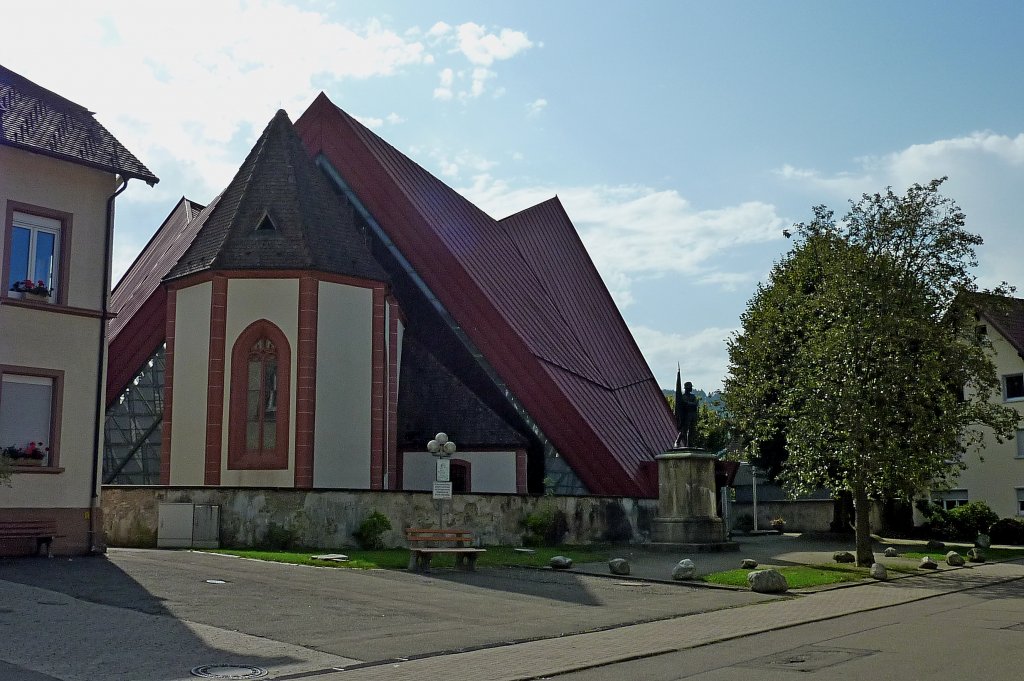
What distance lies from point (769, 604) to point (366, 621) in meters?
7.00

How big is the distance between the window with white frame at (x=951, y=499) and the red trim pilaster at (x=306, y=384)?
104ft

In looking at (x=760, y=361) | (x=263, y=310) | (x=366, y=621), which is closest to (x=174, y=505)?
(x=263, y=310)

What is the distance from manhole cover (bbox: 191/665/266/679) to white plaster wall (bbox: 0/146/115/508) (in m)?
10.3

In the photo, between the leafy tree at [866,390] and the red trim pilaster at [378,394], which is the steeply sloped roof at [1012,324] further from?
the red trim pilaster at [378,394]

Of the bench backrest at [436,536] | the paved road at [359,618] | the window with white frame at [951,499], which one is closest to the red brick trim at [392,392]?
the bench backrest at [436,536]

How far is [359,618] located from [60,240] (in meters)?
10.7

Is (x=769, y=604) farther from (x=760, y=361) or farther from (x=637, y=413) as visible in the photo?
(x=637, y=413)

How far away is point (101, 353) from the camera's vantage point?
2016 cm

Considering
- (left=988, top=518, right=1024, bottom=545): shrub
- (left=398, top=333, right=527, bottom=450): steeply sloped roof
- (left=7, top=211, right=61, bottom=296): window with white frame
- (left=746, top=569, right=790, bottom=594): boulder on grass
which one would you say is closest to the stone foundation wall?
(left=7, top=211, right=61, bottom=296): window with white frame

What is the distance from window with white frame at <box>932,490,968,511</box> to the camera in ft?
157

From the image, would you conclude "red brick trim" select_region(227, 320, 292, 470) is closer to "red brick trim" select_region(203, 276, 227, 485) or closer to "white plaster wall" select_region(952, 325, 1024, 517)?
"red brick trim" select_region(203, 276, 227, 485)

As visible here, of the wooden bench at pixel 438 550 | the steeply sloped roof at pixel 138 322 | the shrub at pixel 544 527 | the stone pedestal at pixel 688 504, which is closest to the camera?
the wooden bench at pixel 438 550

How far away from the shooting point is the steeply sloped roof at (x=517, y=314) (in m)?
30.1

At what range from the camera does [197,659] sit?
10.3 meters
